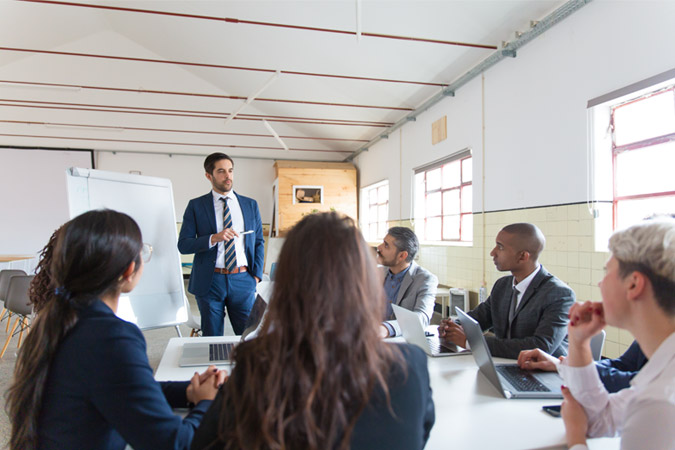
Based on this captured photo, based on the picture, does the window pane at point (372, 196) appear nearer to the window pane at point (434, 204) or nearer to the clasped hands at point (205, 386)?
the window pane at point (434, 204)

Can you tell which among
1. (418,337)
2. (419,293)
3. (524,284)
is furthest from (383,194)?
(418,337)

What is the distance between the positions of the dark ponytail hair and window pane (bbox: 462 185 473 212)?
4925mm

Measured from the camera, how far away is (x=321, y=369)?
0.75 metres

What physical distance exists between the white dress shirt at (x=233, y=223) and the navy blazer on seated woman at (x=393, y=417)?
220 cm

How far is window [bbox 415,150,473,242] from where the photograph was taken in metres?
5.65

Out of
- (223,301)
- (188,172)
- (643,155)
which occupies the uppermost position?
(188,172)

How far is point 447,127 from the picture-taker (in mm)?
5812

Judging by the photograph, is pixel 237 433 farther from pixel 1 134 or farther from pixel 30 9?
pixel 1 134

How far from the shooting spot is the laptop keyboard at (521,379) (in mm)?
1437

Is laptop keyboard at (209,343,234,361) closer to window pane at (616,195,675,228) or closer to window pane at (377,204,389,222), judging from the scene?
window pane at (616,195,675,228)

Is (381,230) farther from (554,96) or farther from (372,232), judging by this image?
(554,96)

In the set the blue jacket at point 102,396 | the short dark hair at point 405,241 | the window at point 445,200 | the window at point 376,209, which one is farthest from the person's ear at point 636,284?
the window at point 376,209

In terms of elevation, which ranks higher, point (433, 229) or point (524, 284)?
point (433, 229)

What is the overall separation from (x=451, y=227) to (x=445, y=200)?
1.35 ft
